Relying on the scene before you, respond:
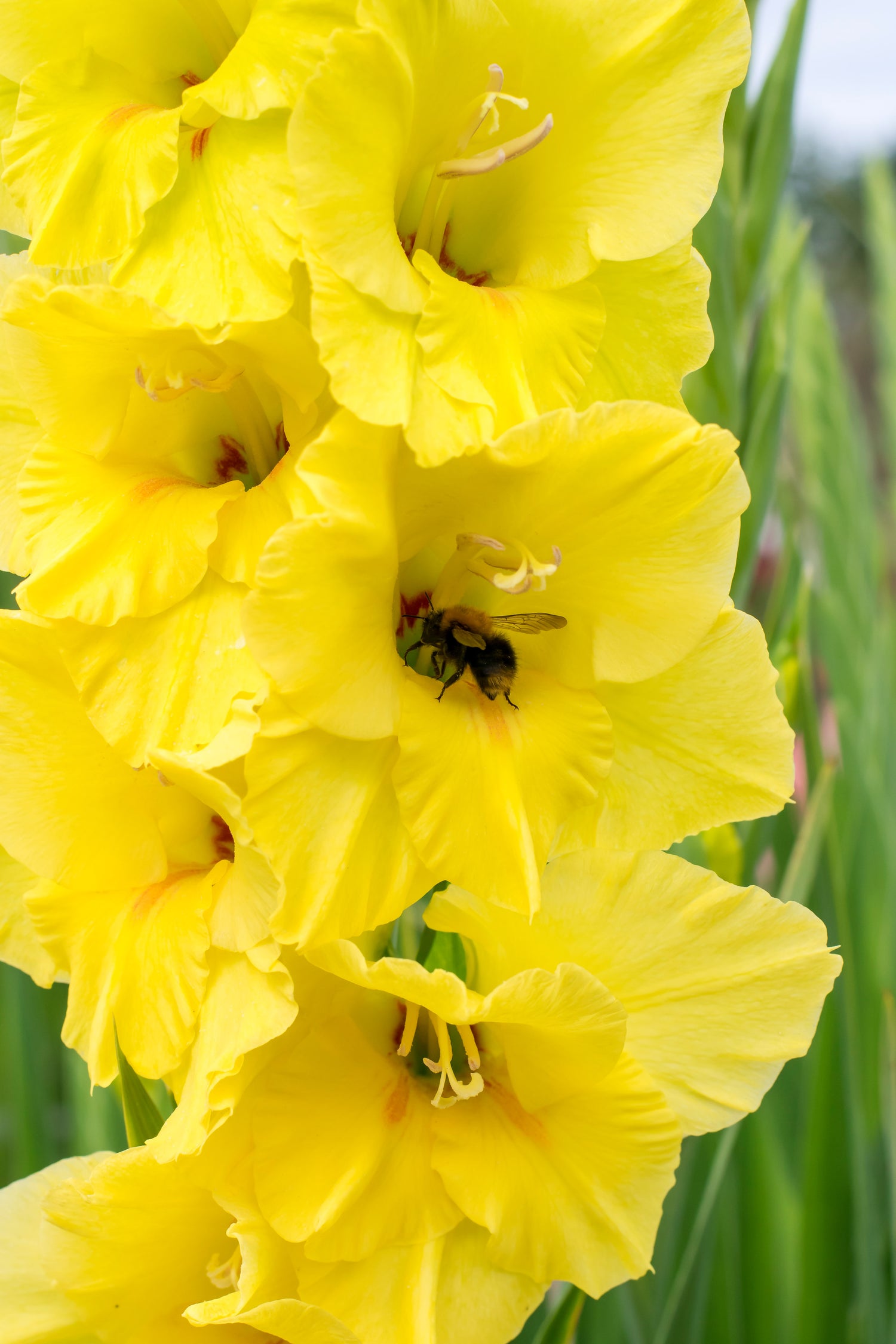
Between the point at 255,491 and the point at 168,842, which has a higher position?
the point at 255,491

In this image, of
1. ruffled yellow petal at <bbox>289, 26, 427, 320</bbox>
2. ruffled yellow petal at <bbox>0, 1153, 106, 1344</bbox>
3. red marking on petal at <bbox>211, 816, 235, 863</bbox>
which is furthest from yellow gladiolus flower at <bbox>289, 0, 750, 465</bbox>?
ruffled yellow petal at <bbox>0, 1153, 106, 1344</bbox>

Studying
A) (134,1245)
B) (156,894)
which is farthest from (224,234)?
(134,1245)

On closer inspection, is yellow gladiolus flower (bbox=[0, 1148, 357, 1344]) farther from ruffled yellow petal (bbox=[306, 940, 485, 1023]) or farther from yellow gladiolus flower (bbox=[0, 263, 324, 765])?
yellow gladiolus flower (bbox=[0, 263, 324, 765])

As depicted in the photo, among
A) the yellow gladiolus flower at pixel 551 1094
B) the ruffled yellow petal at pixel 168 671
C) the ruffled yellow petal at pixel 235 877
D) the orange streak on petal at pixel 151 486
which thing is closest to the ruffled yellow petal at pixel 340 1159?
the yellow gladiolus flower at pixel 551 1094

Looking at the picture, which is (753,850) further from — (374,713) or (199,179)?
(199,179)

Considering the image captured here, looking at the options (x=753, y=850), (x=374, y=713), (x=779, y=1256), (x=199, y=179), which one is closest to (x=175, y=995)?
(x=374, y=713)

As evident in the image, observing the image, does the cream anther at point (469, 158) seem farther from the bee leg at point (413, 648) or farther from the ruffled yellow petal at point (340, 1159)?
the ruffled yellow petal at point (340, 1159)

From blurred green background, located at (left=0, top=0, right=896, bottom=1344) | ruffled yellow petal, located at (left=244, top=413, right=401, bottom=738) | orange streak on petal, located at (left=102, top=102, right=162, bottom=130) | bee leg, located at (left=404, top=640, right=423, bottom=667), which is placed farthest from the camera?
blurred green background, located at (left=0, top=0, right=896, bottom=1344)
